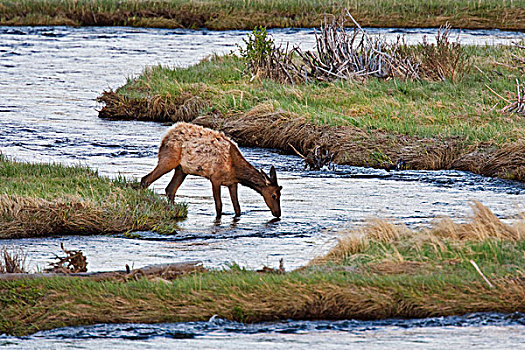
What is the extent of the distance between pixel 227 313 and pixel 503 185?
835cm

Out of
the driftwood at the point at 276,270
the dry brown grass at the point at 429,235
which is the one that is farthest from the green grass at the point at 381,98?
the driftwood at the point at 276,270

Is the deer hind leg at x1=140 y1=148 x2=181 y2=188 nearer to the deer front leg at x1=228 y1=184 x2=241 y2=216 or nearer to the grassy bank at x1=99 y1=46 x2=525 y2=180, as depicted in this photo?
the deer front leg at x1=228 y1=184 x2=241 y2=216

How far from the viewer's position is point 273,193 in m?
13.3

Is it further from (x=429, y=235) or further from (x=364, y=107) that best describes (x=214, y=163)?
(x=364, y=107)

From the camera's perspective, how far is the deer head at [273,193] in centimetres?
1323

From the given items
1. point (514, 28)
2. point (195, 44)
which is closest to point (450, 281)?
point (195, 44)

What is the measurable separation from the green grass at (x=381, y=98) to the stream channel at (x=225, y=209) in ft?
4.97

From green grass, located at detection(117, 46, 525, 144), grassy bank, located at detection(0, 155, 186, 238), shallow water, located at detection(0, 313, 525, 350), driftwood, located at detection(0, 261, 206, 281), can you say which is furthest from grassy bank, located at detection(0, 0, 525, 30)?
shallow water, located at detection(0, 313, 525, 350)

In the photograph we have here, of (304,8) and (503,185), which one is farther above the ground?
(304,8)

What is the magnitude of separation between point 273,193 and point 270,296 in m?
4.80

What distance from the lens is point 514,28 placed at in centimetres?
4119

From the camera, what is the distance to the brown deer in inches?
524

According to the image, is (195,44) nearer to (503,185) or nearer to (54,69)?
(54,69)

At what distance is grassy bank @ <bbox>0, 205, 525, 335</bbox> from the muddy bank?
24.9 ft
